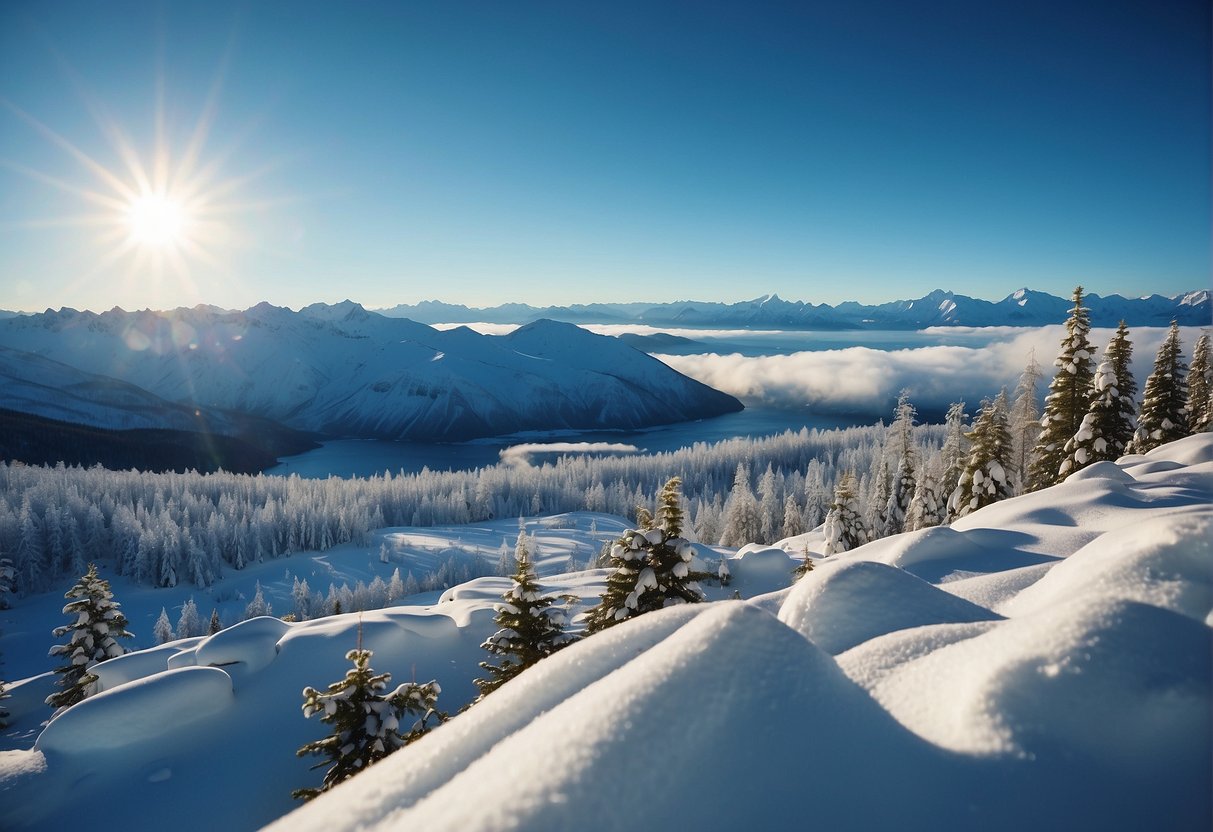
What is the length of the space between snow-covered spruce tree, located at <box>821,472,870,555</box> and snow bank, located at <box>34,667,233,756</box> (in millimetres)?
25875

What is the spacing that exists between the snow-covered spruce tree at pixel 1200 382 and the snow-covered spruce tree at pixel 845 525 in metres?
16.9

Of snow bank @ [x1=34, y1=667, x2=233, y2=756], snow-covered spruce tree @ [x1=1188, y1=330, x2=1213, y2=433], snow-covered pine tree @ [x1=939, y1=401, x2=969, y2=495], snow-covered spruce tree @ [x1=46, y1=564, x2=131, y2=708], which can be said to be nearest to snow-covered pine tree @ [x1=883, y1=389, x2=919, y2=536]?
snow-covered pine tree @ [x1=939, y1=401, x2=969, y2=495]

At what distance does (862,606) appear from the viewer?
4.43 m

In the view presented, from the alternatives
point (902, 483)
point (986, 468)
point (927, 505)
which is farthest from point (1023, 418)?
point (986, 468)

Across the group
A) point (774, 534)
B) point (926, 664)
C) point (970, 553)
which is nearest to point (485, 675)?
point (970, 553)

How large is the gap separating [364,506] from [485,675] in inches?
3459

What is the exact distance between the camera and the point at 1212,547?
3301 mm

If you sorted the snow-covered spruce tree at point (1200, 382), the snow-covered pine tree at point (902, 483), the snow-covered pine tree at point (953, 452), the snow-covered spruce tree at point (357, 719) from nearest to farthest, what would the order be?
the snow-covered spruce tree at point (357, 719) → the snow-covered spruce tree at point (1200, 382) → the snow-covered pine tree at point (953, 452) → the snow-covered pine tree at point (902, 483)

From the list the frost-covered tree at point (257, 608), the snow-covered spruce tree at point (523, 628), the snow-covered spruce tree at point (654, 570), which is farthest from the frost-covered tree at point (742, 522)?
the snow-covered spruce tree at point (523, 628)

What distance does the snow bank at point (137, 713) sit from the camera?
32.9 feet

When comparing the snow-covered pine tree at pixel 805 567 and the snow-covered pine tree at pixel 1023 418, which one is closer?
the snow-covered pine tree at pixel 805 567

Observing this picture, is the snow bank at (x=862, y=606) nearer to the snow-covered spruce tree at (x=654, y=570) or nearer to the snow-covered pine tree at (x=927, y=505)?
the snow-covered spruce tree at (x=654, y=570)

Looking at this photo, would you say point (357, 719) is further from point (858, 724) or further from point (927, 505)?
point (927, 505)

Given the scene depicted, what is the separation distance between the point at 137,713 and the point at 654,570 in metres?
11.0
